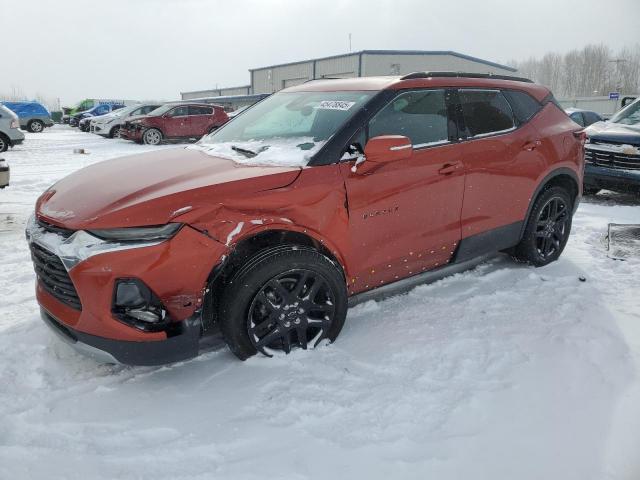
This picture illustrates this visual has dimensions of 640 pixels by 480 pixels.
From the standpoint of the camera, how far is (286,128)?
3369 millimetres

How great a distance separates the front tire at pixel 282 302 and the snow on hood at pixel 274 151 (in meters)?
0.55

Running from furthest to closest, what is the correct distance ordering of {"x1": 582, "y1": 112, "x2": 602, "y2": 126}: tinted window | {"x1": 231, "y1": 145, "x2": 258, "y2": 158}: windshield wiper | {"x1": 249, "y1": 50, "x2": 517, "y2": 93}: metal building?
{"x1": 249, "y1": 50, "x2": 517, "y2": 93}: metal building < {"x1": 582, "y1": 112, "x2": 602, "y2": 126}: tinted window < {"x1": 231, "y1": 145, "x2": 258, "y2": 158}: windshield wiper

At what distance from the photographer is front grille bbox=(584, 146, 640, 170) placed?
6.88 meters

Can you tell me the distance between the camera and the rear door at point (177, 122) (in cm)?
1628

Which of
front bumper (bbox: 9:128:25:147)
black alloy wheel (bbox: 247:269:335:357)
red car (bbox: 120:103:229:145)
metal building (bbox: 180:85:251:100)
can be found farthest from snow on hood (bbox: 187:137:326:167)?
metal building (bbox: 180:85:251:100)

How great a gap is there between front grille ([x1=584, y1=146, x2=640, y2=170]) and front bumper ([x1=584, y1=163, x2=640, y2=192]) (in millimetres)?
69

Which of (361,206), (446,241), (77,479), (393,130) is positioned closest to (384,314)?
(446,241)

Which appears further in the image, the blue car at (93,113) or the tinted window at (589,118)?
the blue car at (93,113)

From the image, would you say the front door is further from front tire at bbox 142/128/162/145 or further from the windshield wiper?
front tire at bbox 142/128/162/145

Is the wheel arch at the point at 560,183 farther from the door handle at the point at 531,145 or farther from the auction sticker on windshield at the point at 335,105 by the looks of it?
the auction sticker on windshield at the point at 335,105

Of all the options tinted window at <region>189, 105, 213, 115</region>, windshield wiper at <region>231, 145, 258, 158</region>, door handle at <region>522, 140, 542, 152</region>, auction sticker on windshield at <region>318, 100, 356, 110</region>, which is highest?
tinted window at <region>189, 105, 213, 115</region>

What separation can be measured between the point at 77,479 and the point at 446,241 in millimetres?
2655

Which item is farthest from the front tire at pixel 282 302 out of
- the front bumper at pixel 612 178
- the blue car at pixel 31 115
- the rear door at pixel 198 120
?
the blue car at pixel 31 115

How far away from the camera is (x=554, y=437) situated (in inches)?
87.4
